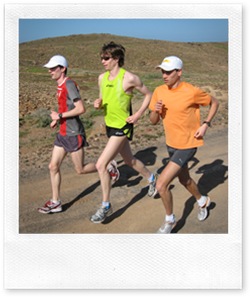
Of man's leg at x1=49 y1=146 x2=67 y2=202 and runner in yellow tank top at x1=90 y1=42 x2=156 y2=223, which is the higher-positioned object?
runner in yellow tank top at x1=90 y1=42 x2=156 y2=223

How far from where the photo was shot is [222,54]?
33188mm

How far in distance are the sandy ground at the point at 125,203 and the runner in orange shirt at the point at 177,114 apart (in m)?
0.73

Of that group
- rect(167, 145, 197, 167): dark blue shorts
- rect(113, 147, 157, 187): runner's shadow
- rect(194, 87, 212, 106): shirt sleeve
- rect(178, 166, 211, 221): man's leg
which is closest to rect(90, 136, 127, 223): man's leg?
rect(167, 145, 197, 167): dark blue shorts

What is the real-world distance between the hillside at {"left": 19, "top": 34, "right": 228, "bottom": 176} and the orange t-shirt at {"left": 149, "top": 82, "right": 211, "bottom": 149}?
125 inches

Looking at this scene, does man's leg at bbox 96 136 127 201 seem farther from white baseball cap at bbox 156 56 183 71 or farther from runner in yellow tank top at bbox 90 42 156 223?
white baseball cap at bbox 156 56 183 71

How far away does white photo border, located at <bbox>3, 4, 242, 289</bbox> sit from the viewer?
16.0 feet

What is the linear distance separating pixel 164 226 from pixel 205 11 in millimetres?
2827

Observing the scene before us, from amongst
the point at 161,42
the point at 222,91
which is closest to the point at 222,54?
the point at 161,42

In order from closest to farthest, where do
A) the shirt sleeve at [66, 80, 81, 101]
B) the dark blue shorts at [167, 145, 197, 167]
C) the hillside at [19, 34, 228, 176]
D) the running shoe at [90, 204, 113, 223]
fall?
the dark blue shorts at [167, 145, 197, 167]
the shirt sleeve at [66, 80, 81, 101]
the running shoe at [90, 204, 113, 223]
the hillside at [19, 34, 228, 176]

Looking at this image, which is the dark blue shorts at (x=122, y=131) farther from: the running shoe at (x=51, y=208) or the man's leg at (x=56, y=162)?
the running shoe at (x=51, y=208)

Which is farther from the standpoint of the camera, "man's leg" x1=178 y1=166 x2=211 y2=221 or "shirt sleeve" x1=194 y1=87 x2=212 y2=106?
"man's leg" x1=178 y1=166 x2=211 y2=221
